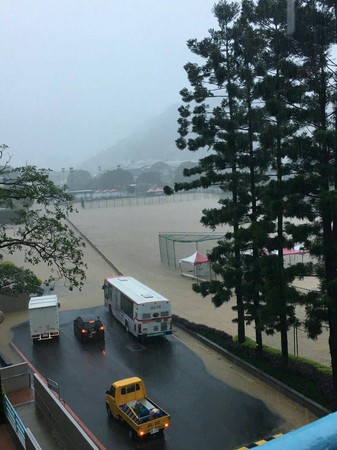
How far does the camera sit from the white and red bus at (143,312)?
775 inches

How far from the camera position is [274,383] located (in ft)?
49.7

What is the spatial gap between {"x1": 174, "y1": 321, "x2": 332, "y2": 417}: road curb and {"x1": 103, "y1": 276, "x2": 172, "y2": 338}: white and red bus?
197 centimetres

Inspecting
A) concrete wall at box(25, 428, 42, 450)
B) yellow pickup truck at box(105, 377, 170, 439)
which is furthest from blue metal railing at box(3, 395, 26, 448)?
yellow pickup truck at box(105, 377, 170, 439)

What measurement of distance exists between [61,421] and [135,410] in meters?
1.89

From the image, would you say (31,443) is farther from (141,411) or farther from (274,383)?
(274,383)

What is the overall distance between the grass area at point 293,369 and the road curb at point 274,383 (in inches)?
6.3

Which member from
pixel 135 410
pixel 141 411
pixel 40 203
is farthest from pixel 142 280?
pixel 40 203

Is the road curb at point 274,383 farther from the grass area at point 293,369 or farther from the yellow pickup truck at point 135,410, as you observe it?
the yellow pickup truck at point 135,410

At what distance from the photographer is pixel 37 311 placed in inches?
802

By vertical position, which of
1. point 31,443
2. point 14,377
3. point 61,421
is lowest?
point 14,377

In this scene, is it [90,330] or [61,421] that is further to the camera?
[90,330]

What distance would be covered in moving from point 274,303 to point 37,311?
37.3ft

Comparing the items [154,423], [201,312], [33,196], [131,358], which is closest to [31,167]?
[33,196]

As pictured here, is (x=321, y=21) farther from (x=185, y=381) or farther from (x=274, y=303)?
(x=185, y=381)
